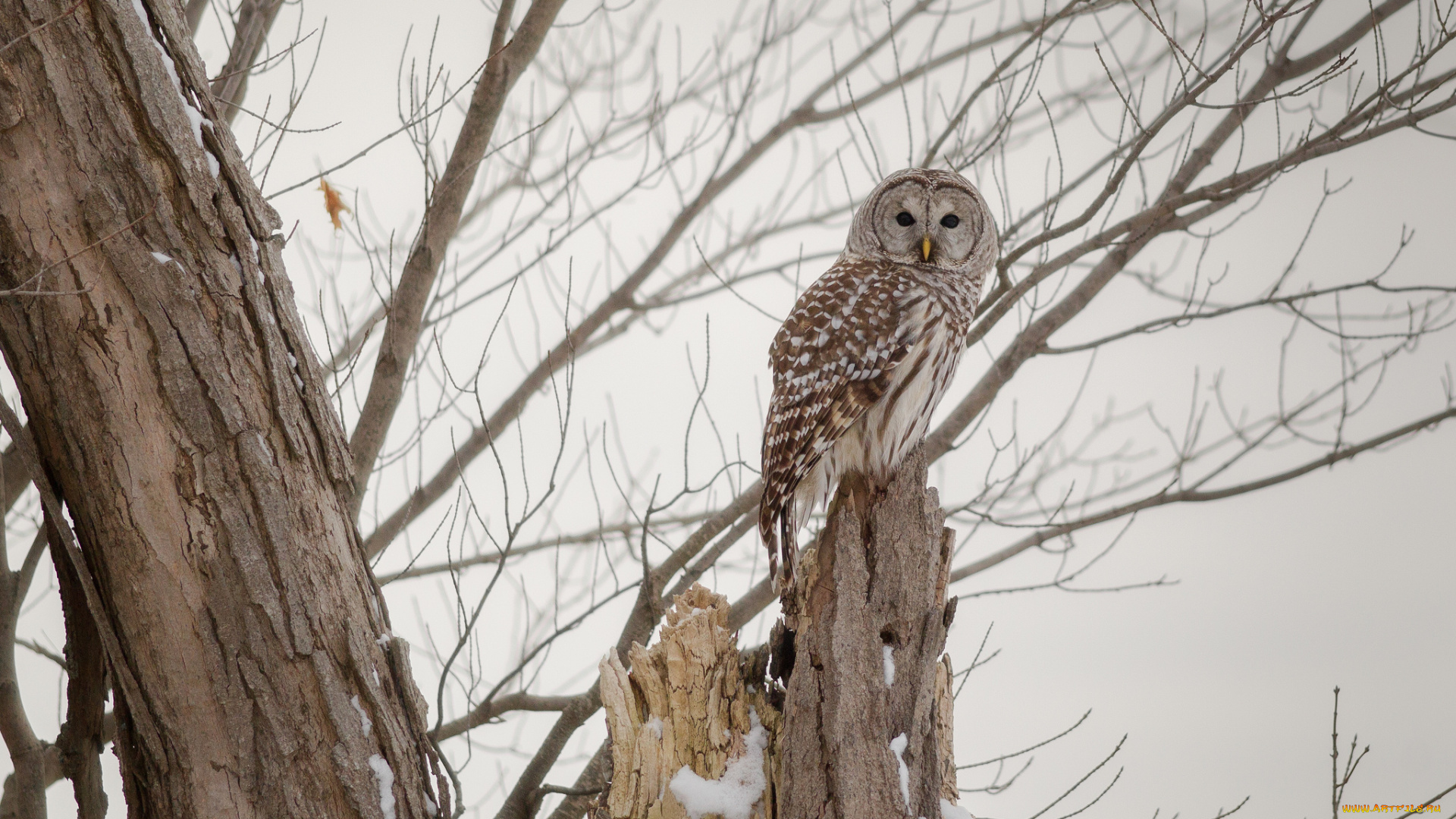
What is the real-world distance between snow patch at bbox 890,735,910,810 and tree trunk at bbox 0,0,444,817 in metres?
1.06

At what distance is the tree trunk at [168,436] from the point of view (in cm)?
218

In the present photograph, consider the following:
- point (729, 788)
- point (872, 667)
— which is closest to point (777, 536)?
point (872, 667)

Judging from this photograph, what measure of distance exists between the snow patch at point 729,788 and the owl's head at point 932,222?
1.85 m

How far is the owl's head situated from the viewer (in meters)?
3.82

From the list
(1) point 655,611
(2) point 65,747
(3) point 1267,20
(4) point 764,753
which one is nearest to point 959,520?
(1) point 655,611

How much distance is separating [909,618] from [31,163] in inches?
82.5

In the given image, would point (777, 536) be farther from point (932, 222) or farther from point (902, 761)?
point (932, 222)

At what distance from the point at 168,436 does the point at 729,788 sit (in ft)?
4.62

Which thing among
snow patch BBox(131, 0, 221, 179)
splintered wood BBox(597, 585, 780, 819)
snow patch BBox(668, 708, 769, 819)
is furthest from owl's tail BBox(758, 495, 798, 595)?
snow patch BBox(131, 0, 221, 179)

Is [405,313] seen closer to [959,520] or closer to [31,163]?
[31,163]

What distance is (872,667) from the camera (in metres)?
2.63

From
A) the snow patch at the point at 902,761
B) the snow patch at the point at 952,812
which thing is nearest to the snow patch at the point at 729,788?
the snow patch at the point at 902,761

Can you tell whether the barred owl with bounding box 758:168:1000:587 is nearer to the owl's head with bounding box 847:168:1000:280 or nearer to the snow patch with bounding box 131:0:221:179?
the owl's head with bounding box 847:168:1000:280

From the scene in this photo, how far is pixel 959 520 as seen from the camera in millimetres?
4066
